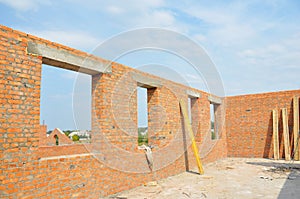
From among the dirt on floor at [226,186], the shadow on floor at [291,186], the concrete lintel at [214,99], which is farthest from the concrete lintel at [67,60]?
the concrete lintel at [214,99]

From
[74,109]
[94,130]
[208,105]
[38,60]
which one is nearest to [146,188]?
[94,130]

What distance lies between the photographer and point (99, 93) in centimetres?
538

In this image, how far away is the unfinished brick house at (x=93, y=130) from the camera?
366 centimetres

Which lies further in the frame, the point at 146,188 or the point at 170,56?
the point at 170,56

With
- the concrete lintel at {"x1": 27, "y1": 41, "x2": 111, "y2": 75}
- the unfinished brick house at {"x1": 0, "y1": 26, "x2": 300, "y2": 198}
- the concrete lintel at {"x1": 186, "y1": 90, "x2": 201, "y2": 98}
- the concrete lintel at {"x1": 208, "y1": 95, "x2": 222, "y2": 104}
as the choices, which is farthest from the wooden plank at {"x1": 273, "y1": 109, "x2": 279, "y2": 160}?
the concrete lintel at {"x1": 27, "y1": 41, "x2": 111, "y2": 75}

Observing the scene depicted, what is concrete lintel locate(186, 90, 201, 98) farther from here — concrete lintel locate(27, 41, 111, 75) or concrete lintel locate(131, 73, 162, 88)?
concrete lintel locate(27, 41, 111, 75)

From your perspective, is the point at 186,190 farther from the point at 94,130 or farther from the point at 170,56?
the point at 170,56

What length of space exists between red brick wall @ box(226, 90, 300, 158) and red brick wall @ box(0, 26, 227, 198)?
454 centimetres

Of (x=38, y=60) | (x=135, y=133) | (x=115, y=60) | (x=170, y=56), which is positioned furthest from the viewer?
(x=170, y=56)

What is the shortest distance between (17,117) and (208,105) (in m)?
8.59

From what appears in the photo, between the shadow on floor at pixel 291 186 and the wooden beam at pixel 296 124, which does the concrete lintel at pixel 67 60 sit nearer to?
the shadow on floor at pixel 291 186

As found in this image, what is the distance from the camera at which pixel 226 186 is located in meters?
6.12

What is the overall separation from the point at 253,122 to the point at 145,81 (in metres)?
7.57

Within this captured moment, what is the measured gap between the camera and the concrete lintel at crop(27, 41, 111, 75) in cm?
414
